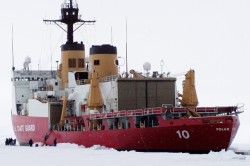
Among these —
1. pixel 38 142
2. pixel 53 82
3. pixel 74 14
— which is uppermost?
pixel 74 14

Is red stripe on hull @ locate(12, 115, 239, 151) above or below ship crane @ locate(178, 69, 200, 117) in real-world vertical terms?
below

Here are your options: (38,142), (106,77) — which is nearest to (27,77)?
(38,142)

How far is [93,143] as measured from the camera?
49.8m

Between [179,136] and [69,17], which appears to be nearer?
[179,136]

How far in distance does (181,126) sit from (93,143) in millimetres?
9567

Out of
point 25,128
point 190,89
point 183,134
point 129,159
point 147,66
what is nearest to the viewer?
point 129,159

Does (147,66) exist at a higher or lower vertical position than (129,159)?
higher

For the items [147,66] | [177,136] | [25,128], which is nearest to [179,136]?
[177,136]

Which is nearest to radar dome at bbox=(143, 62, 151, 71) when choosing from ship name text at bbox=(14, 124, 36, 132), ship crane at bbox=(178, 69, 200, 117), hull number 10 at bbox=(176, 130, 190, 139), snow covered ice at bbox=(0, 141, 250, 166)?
ship crane at bbox=(178, 69, 200, 117)

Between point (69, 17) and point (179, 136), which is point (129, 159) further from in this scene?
point (69, 17)

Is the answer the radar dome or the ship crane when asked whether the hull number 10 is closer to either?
the ship crane

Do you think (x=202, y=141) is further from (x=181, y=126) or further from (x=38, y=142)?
(x=38, y=142)

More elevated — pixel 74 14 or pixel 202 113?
pixel 74 14

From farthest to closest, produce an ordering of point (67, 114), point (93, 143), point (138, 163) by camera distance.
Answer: point (67, 114) → point (93, 143) → point (138, 163)
